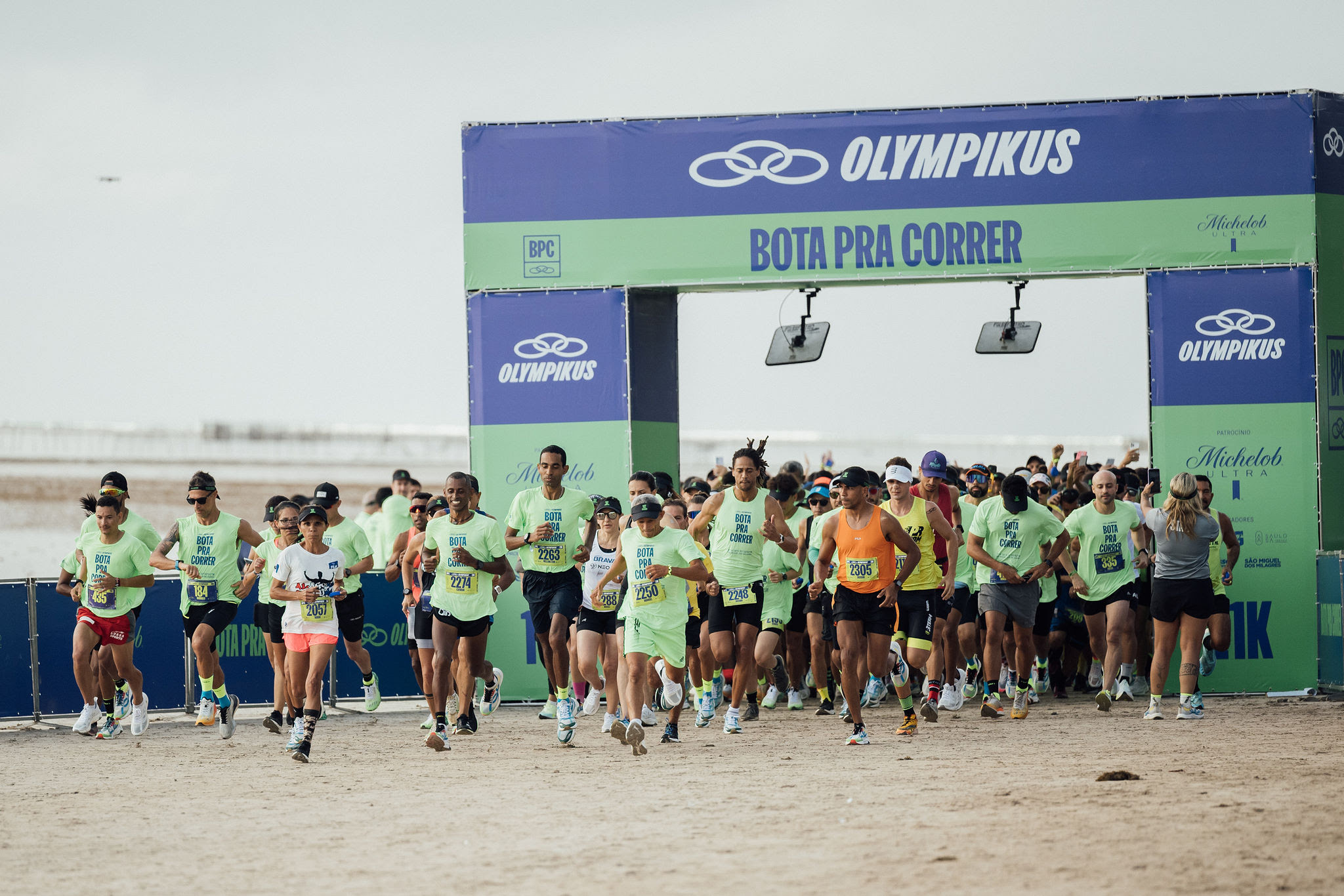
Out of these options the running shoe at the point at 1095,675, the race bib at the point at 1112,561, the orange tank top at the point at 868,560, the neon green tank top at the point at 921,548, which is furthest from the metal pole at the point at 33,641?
the running shoe at the point at 1095,675

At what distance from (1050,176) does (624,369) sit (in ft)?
13.8

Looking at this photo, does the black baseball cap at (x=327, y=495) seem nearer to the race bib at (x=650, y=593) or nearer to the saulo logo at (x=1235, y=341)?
the race bib at (x=650, y=593)

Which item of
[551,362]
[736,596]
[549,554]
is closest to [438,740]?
[549,554]

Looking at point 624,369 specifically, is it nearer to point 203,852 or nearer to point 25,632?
point 25,632

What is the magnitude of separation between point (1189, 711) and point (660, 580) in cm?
448

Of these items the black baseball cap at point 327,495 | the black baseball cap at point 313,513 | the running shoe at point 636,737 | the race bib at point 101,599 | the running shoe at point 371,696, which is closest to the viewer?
the running shoe at point 636,737

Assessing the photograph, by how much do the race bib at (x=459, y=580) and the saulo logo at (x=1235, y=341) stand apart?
6719 millimetres

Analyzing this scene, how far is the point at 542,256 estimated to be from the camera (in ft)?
45.3

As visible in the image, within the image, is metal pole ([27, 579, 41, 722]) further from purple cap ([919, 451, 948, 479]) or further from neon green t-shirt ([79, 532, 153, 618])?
purple cap ([919, 451, 948, 479])

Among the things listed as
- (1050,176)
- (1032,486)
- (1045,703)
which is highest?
(1050,176)

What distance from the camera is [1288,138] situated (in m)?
13.2

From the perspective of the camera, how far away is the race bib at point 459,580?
1087 centimetres

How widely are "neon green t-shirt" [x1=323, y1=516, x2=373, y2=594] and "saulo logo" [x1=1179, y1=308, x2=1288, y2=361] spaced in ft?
24.0

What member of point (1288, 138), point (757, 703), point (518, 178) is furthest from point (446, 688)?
point (1288, 138)
